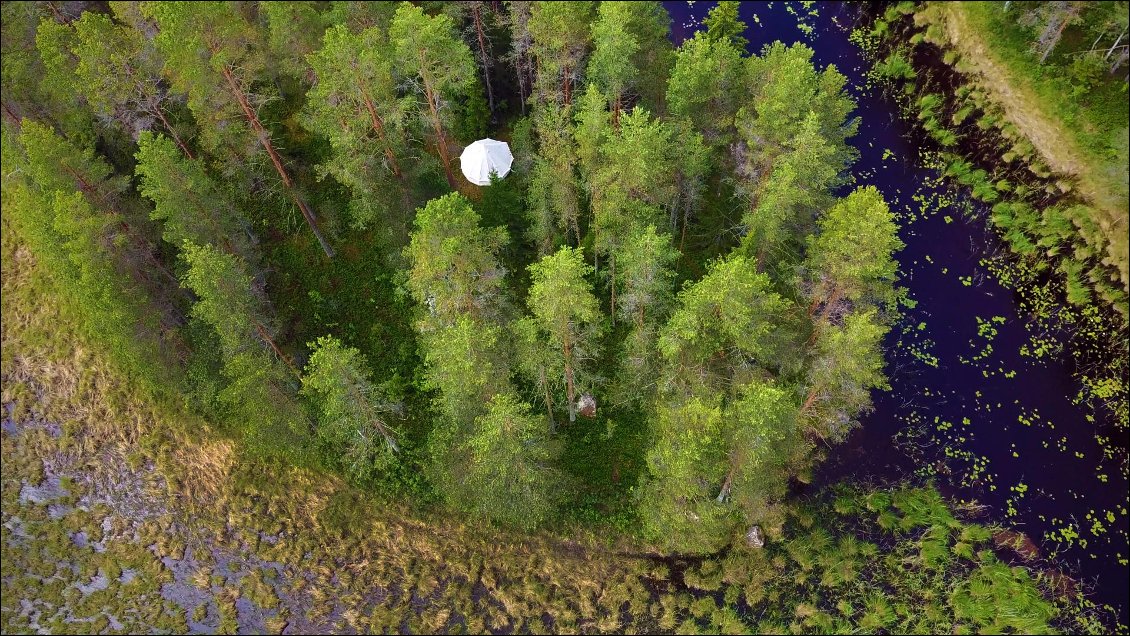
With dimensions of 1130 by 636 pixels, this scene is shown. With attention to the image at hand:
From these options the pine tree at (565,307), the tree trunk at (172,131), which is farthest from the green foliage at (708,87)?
the tree trunk at (172,131)

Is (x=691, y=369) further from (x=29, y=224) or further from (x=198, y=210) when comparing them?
(x=29, y=224)

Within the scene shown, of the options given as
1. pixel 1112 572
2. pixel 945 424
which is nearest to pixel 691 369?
pixel 945 424

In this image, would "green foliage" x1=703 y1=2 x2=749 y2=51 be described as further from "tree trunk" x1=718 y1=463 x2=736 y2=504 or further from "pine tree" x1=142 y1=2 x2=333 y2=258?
"pine tree" x1=142 y1=2 x2=333 y2=258

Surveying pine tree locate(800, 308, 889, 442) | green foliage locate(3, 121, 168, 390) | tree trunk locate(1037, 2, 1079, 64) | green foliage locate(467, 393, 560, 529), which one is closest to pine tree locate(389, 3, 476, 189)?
green foliage locate(467, 393, 560, 529)

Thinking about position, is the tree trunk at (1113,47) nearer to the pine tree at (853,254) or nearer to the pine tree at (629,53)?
the pine tree at (853,254)

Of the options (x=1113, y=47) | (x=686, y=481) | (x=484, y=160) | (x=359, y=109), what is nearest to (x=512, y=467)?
(x=686, y=481)
